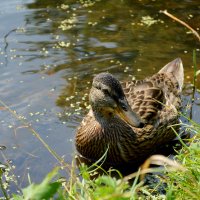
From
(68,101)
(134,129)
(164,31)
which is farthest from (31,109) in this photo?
(164,31)

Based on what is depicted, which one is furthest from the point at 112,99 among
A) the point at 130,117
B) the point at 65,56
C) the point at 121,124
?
the point at 65,56

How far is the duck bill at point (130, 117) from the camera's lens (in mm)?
5574

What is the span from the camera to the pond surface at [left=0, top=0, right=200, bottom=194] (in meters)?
6.18

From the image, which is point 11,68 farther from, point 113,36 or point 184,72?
point 184,72

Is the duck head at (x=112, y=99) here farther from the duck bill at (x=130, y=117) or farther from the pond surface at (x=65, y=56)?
the pond surface at (x=65, y=56)

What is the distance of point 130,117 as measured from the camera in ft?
18.4

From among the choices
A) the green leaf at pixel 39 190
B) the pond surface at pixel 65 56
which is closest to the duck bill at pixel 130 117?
the pond surface at pixel 65 56

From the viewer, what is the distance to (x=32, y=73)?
748 cm

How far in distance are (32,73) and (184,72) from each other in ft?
6.57

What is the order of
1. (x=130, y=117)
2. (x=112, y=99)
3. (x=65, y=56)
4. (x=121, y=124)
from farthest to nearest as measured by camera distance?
(x=65, y=56)
(x=121, y=124)
(x=112, y=99)
(x=130, y=117)

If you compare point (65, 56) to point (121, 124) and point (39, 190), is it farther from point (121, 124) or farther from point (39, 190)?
point (39, 190)

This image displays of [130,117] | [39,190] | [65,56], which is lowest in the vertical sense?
[65,56]

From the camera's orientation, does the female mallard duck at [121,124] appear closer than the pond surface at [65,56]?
Yes

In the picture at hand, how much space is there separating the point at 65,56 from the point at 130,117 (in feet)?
8.28
